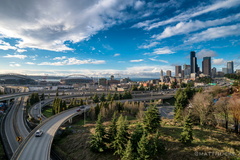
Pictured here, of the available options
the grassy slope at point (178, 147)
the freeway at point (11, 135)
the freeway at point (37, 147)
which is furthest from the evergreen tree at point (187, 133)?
the freeway at point (11, 135)

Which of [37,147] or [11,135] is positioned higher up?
[37,147]

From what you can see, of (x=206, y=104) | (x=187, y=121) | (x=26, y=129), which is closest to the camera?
(x=187, y=121)

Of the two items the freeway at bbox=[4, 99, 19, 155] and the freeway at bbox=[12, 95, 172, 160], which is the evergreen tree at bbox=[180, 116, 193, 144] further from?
the freeway at bbox=[4, 99, 19, 155]

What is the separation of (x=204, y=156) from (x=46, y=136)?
22022 mm

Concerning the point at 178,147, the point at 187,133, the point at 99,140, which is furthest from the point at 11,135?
the point at 187,133

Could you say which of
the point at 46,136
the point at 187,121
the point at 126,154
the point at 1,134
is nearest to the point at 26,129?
the point at 1,134

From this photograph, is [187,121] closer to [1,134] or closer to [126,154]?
[126,154]

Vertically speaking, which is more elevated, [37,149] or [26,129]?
[37,149]

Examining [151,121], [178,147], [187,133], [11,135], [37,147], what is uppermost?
[151,121]

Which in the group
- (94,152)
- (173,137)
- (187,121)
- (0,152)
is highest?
(187,121)

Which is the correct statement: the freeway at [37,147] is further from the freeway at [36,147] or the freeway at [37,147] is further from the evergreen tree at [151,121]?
the evergreen tree at [151,121]

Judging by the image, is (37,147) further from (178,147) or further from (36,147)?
(178,147)

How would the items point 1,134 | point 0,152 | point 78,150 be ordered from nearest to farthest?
1. point 78,150
2. point 0,152
3. point 1,134

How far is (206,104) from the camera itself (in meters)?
23.5
